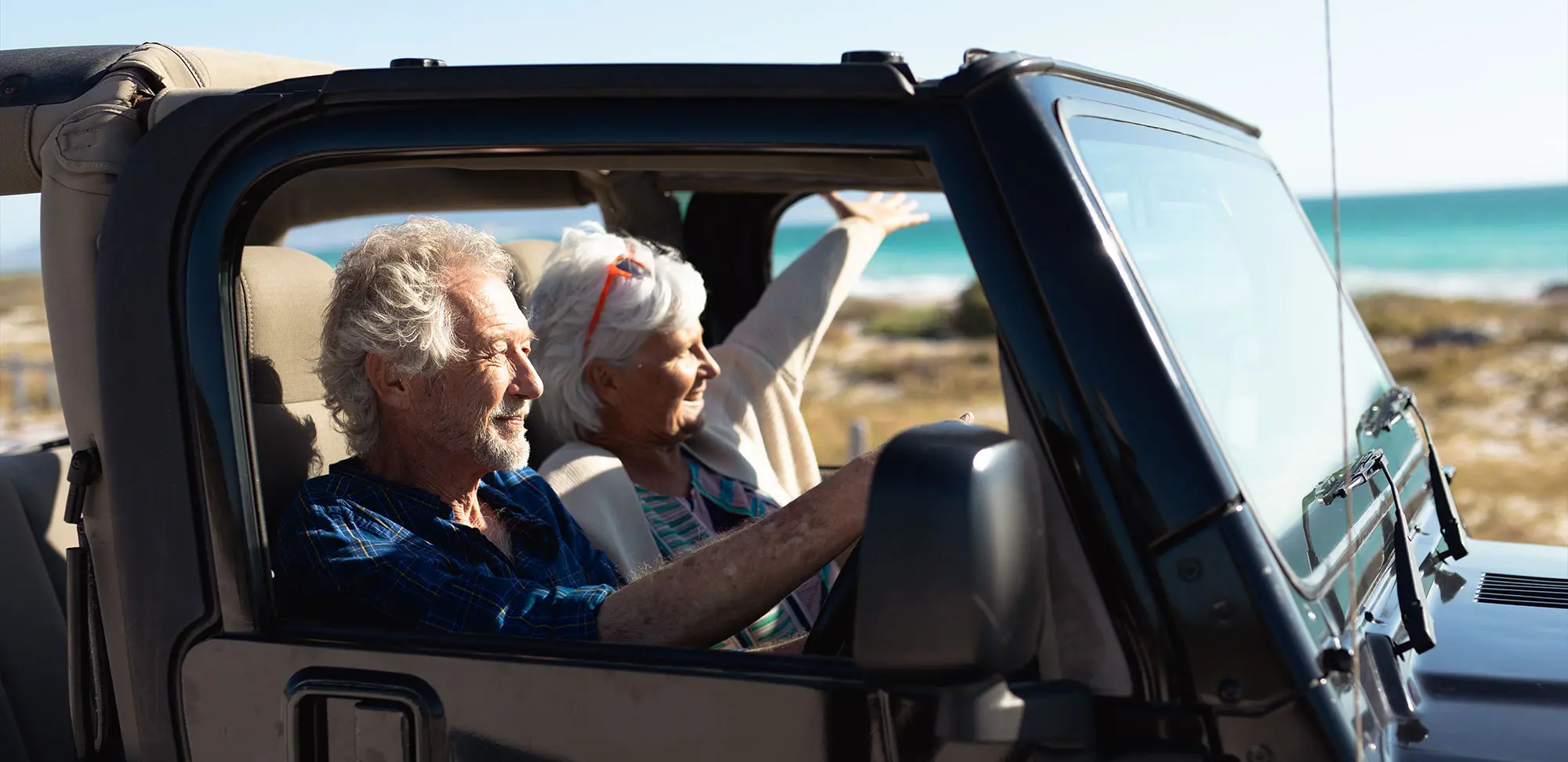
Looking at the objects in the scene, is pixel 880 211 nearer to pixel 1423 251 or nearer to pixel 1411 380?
pixel 1411 380

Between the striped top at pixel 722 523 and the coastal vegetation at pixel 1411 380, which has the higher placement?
the striped top at pixel 722 523

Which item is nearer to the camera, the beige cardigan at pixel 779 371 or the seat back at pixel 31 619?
the seat back at pixel 31 619

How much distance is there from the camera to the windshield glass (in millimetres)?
1358

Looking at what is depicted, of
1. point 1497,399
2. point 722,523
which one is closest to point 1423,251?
point 1497,399

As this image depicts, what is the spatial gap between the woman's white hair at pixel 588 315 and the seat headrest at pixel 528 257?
0.05m

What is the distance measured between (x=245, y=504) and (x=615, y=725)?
1.76 ft

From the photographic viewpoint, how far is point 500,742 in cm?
141

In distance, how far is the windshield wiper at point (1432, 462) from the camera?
5.87ft

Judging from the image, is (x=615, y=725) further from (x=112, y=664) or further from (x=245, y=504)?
(x=112, y=664)

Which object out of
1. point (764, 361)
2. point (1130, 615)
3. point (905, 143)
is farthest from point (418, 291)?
point (764, 361)

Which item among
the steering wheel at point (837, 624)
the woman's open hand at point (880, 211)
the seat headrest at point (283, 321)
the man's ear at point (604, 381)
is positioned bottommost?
the steering wheel at point (837, 624)

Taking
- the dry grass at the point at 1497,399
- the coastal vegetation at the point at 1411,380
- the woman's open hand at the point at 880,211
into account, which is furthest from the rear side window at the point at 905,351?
the woman's open hand at the point at 880,211

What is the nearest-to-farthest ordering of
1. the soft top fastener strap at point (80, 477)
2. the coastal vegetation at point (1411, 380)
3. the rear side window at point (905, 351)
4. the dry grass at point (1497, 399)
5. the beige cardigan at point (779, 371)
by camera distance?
1. the soft top fastener strap at point (80, 477)
2. the beige cardigan at point (779, 371)
3. the dry grass at point (1497, 399)
4. the coastal vegetation at point (1411, 380)
5. the rear side window at point (905, 351)

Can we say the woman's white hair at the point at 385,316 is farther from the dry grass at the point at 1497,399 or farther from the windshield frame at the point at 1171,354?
the dry grass at the point at 1497,399
